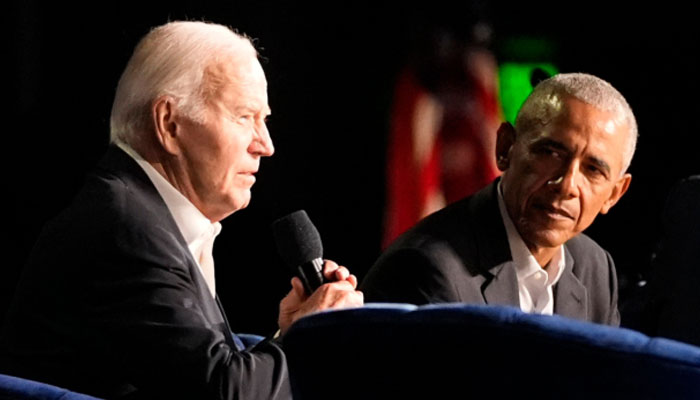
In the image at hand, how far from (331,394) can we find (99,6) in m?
3.11

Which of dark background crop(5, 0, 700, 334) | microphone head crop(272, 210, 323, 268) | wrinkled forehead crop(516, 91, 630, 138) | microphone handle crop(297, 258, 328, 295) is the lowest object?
dark background crop(5, 0, 700, 334)

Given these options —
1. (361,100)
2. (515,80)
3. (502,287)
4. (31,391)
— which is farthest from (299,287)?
(515,80)

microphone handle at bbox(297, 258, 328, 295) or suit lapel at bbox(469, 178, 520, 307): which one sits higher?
microphone handle at bbox(297, 258, 328, 295)

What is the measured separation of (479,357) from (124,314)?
821mm

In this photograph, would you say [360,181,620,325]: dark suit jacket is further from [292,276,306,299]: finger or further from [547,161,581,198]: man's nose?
[292,276,306,299]: finger

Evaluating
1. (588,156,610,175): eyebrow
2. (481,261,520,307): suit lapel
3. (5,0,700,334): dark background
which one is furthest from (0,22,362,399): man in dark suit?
(5,0,700,334): dark background

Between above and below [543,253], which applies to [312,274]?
above

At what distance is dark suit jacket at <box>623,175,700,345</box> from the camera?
286 cm

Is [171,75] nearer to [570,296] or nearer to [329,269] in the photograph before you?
[329,269]

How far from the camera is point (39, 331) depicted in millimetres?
1877

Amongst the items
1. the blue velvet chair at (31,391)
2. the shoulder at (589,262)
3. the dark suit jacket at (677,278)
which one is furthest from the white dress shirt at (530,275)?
the blue velvet chair at (31,391)

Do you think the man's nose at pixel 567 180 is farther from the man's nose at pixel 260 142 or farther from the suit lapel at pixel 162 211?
the suit lapel at pixel 162 211

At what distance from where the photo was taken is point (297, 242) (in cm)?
190

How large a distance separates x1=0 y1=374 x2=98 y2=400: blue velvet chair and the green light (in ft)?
11.8
